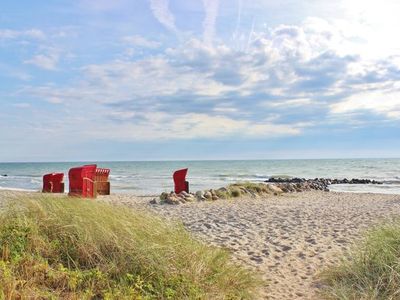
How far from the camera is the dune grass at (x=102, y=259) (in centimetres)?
434

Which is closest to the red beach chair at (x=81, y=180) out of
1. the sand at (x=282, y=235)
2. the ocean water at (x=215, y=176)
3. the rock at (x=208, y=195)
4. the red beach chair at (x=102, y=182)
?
the red beach chair at (x=102, y=182)

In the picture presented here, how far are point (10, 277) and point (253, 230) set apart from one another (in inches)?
229

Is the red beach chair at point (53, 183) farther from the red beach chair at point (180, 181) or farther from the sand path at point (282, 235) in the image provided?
the sand path at point (282, 235)

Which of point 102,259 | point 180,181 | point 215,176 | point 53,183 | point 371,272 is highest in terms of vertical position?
point 180,181

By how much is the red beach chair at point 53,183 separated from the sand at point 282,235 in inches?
258

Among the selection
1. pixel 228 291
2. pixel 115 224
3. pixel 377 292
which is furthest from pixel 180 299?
pixel 377 292

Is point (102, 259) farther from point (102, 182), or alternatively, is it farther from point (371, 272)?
point (102, 182)

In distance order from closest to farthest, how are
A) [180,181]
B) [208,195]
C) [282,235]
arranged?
[282,235]
[208,195]
[180,181]

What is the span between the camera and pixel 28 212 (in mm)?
5621

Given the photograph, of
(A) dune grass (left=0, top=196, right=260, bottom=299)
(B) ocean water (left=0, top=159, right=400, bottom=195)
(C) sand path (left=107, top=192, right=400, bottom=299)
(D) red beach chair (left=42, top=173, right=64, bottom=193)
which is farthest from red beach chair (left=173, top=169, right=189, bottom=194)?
(A) dune grass (left=0, top=196, right=260, bottom=299)

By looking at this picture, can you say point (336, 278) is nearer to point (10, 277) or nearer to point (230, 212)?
point (10, 277)

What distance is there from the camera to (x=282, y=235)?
8.66 meters

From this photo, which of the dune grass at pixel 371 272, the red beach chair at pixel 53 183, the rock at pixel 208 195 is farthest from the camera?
the red beach chair at pixel 53 183

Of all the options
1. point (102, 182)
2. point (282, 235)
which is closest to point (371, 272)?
point (282, 235)
